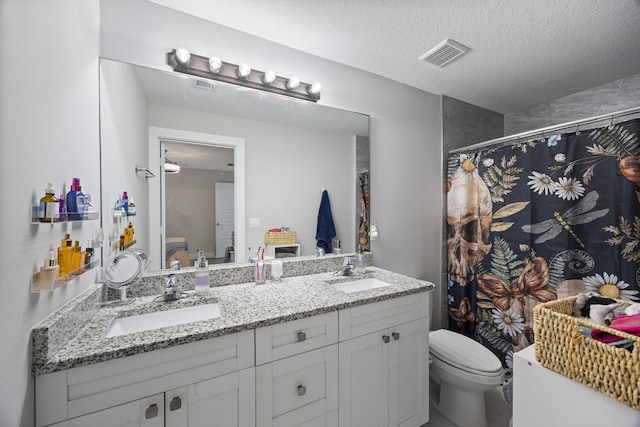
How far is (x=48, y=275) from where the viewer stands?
30.8 inches

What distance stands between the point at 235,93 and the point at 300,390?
159cm

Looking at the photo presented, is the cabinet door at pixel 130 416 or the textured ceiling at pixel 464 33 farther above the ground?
the textured ceiling at pixel 464 33

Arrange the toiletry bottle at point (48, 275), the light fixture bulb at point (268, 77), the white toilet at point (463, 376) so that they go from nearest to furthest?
the toiletry bottle at point (48, 275)
the white toilet at point (463, 376)
the light fixture bulb at point (268, 77)

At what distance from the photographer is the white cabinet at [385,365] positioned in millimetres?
1289

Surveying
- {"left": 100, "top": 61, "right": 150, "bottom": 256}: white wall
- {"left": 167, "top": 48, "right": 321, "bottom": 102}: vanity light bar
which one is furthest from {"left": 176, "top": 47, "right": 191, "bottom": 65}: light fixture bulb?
→ {"left": 100, "top": 61, "right": 150, "bottom": 256}: white wall

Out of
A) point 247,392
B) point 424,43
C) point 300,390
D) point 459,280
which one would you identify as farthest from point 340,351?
point 424,43

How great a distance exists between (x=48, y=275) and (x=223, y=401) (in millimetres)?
723

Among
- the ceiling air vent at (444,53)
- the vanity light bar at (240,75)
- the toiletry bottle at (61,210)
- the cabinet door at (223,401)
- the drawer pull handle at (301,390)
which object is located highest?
the ceiling air vent at (444,53)

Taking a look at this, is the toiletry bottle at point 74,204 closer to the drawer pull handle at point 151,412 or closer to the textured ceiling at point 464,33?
the drawer pull handle at point 151,412

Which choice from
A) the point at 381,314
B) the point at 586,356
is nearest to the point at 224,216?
the point at 381,314

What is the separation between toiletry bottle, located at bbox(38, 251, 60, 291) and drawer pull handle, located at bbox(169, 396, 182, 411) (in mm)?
536

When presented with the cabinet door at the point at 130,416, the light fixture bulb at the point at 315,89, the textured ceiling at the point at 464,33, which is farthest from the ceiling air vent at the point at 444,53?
the cabinet door at the point at 130,416

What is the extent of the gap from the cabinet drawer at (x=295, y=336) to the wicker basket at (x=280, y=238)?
2.16 feet

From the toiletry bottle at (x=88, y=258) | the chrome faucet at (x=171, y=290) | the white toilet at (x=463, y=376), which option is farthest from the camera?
the white toilet at (x=463, y=376)
